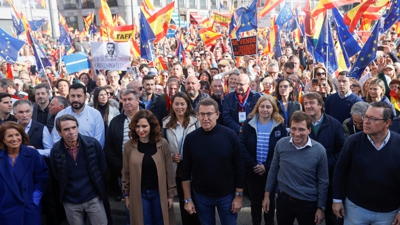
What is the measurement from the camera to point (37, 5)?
36.8m

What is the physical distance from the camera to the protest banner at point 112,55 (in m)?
7.57

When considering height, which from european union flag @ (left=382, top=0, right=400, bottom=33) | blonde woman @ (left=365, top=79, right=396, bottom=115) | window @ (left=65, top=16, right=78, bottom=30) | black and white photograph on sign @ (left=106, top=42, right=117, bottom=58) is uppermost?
window @ (left=65, top=16, right=78, bottom=30)

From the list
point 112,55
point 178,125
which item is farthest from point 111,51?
point 178,125

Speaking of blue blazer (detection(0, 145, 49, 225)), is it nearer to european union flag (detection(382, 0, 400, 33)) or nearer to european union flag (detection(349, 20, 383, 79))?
european union flag (detection(349, 20, 383, 79))

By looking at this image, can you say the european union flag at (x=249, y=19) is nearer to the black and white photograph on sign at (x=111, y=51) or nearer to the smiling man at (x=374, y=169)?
the black and white photograph on sign at (x=111, y=51)

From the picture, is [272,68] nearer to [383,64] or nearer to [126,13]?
[383,64]

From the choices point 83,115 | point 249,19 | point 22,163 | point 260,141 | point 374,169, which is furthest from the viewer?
point 249,19

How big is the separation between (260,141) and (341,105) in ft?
6.45

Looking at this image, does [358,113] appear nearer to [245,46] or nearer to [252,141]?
[252,141]

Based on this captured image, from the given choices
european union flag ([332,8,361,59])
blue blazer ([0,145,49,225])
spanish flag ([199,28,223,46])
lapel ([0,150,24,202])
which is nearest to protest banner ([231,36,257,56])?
european union flag ([332,8,361,59])

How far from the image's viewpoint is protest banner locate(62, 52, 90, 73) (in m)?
7.71

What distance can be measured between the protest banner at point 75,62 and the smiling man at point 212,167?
5.00 meters

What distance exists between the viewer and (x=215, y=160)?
11.8 feet

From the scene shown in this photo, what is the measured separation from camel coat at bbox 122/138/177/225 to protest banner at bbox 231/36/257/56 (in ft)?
16.5
